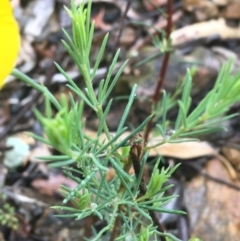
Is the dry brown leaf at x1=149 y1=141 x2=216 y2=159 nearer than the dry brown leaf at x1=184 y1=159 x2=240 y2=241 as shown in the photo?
No

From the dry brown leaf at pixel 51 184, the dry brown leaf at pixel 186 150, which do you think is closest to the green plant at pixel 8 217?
the dry brown leaf at pixel 51 184

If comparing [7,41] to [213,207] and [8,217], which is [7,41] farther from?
[213,207]

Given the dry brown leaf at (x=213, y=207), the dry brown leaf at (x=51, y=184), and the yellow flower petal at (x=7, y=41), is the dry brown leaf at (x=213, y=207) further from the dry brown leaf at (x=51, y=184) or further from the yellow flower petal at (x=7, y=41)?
the yellow flower petal at (x=7, y=41)

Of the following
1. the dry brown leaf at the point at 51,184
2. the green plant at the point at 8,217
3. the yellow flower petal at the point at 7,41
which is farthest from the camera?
the dry brown leaf at the point at 51,184

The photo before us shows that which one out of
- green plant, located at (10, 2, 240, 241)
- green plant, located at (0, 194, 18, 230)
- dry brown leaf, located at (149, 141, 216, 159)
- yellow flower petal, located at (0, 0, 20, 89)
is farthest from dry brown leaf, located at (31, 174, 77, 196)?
yellow flower petal, located at (0, 0, 20, 89)

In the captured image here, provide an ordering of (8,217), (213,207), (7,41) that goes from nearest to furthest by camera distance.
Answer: (7,41) < (8,217) < (213,207)

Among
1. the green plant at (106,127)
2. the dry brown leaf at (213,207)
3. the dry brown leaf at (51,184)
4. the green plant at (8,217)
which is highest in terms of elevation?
the green plant at (106,127)

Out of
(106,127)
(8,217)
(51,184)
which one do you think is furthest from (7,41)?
(51,184)

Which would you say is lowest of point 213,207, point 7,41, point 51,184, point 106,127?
point 213,207

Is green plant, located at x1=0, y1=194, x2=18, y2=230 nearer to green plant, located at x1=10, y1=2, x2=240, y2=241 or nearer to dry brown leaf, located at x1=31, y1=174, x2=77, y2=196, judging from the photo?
dry brown leaf, located at x1=31, y1=174, x2=77, y2=196
